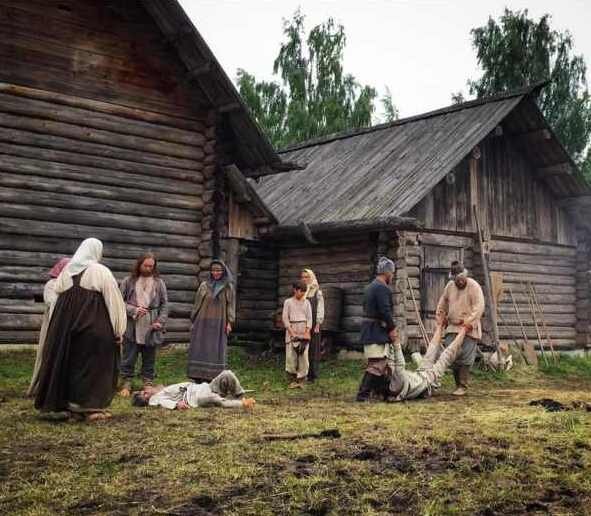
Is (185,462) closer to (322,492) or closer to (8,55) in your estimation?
(322,492)

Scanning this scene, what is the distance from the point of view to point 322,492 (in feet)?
14.4

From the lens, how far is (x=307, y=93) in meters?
32.5

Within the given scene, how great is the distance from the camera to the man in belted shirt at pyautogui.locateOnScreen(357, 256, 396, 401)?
356 inches

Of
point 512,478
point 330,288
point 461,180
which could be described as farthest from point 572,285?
point 512,478

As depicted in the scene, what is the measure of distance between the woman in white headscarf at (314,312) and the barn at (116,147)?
2.29 metres

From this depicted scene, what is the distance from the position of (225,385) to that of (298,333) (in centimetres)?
311

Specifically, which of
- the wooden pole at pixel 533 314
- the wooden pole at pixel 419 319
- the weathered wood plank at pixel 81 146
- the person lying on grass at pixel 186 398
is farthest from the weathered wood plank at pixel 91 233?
the wooden pole at pixel 533 314

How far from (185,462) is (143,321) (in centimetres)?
453

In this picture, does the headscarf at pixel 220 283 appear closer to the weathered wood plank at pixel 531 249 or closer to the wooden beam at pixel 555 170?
the weathered wood plank at pixel 531 249

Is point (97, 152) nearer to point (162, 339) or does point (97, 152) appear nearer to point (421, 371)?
point (162, 339)

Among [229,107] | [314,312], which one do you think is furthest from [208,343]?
[229,107]

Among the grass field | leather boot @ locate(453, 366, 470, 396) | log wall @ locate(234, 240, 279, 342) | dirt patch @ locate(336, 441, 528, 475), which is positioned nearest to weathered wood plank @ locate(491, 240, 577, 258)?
log wall @ locate(234, 240, 279, 342)

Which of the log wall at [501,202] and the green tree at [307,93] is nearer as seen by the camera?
the log wall at [501,202]

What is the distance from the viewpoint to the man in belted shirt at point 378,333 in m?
9.03
